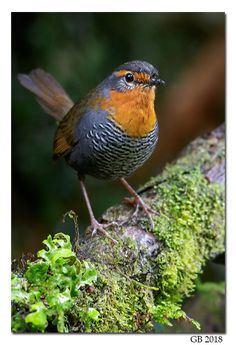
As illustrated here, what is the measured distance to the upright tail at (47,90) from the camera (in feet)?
12.4

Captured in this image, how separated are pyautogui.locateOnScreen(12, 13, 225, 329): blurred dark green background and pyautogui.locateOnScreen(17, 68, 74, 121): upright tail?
51 centimetres

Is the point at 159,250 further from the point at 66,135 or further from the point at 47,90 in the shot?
the point at 47,90

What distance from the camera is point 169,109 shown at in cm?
530

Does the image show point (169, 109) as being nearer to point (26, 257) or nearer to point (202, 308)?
Result: point (202, 308)

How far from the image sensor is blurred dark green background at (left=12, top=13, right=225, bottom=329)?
446cm

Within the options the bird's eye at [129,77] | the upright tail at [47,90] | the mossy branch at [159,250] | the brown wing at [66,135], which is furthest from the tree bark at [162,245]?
the upright tail at [47,90]

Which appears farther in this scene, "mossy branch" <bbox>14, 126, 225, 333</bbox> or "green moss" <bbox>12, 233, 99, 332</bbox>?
"mossy branch" <bbox>14, 126, 225, 333</bbox>

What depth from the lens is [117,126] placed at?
2.95 m

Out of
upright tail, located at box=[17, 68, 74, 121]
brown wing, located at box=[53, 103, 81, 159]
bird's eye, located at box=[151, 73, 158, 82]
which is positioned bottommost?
brown wing, located at box=[53, 103, 81, 159]

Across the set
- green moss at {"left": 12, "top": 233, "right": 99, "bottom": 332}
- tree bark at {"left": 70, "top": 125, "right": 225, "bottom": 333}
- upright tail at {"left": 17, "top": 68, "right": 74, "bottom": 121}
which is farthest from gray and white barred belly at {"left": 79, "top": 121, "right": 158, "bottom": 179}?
green moss at {"left": 12, "top": 233, "right": 99, "bottom": 332}

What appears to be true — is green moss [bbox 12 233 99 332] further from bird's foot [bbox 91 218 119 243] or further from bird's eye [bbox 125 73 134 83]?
bird's eye [bbox 125 73 134 83]

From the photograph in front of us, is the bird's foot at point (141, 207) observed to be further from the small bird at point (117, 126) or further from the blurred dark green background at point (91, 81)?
the blurred dark green background at point (91, 81)

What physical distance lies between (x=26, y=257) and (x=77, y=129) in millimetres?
1172

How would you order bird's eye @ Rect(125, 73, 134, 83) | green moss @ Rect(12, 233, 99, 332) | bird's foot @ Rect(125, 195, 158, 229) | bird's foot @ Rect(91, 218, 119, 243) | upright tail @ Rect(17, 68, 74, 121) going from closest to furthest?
green moss @ Rect(12, 233, 99, 332), bird's foot @ Rect(91, 218, 119, 243), bird's eye @ Rect(125, 73, 134, 83), bird's foot @ Rect(125, 195, 158, 229), upright tail @ Rect(17, 68, 74, 121)
